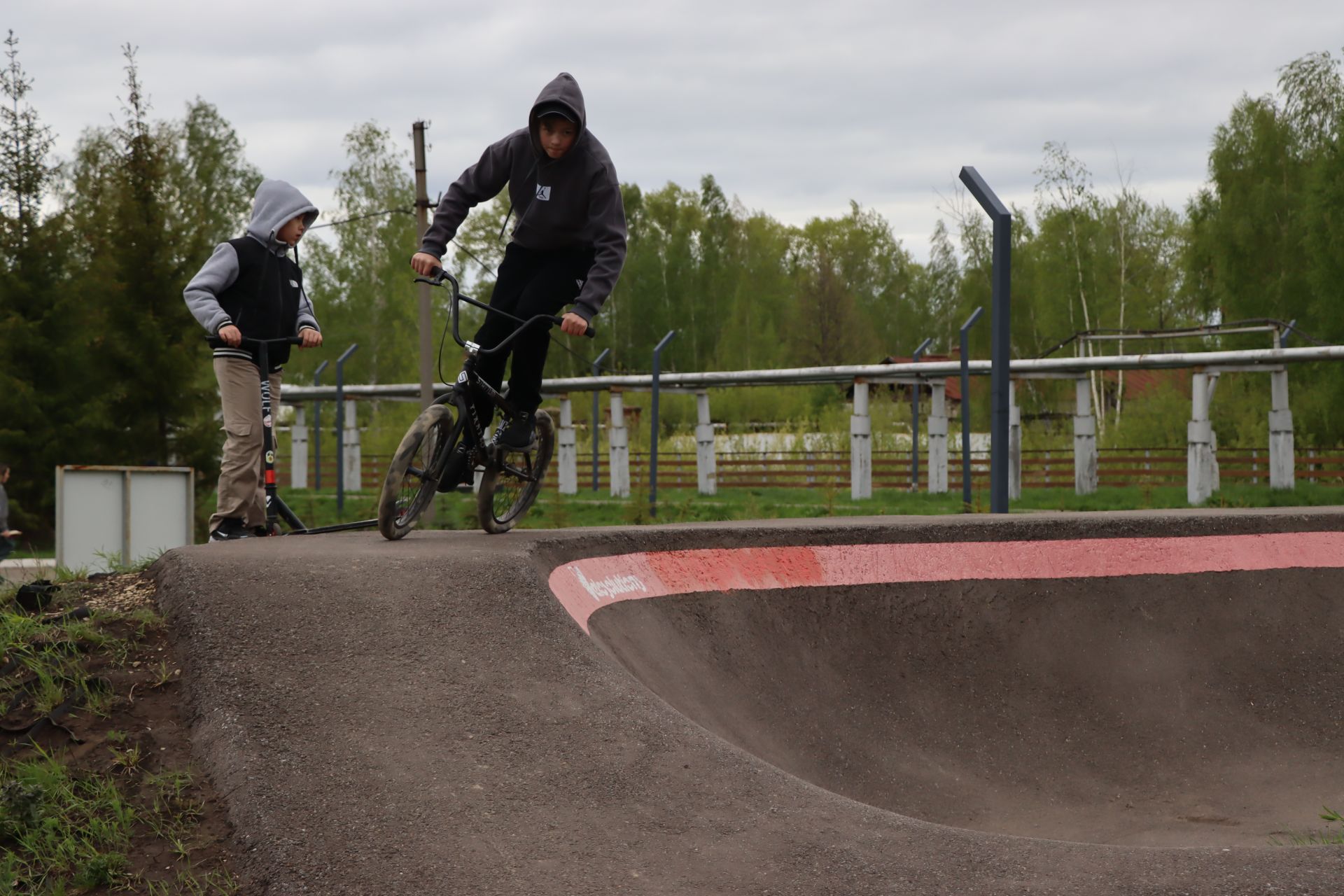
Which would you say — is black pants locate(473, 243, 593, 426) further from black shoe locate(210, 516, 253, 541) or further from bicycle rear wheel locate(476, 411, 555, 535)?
black shoe locate(210, 516, 253, 541)

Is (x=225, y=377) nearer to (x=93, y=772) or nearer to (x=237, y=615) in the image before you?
(x=237, y=615)

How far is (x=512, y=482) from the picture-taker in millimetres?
6965

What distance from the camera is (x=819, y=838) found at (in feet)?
11.6

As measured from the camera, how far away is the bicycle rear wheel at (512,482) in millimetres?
6715

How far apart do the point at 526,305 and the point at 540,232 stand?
373mm

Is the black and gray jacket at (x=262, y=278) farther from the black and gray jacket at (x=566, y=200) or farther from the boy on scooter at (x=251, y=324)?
the black and gray jacket at (x=566, y=200)

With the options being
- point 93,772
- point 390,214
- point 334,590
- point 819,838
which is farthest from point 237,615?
point 390,214

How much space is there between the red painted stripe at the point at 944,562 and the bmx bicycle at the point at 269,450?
1.57m

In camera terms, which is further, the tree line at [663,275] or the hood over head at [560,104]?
the tree line at [663,275]

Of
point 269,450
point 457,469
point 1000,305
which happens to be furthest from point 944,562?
point 269,450

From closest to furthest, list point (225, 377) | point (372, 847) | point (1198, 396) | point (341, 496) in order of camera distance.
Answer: point (372, 847) < point (225, 377) < point (1198, 396) < point (341, 496)

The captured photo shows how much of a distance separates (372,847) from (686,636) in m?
3.08

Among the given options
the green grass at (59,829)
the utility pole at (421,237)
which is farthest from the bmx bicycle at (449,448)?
the utility pole at (421,237)

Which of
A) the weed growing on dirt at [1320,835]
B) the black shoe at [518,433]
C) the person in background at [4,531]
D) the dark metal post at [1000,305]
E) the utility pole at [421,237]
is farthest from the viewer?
the utility pole at [421,237]
